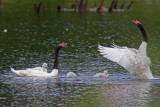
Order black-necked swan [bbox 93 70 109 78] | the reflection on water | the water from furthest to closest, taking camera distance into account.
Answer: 1. black-necked swan [bbox 93 70 109 78]
2. the water
3. the reflection on water

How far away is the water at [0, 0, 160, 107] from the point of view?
588 inches

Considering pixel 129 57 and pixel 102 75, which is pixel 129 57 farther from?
pixel 102 75

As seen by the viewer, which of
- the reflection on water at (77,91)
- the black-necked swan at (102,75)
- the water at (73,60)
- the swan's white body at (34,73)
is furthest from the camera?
the swan's white body at (34,73)

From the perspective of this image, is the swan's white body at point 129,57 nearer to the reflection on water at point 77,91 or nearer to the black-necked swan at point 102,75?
the reflection on water at point 77,91

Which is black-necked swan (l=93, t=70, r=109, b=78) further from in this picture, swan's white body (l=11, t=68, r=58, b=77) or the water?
swan's white body (l=11, t=68, r=58, b=77)

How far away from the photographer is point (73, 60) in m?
22.3

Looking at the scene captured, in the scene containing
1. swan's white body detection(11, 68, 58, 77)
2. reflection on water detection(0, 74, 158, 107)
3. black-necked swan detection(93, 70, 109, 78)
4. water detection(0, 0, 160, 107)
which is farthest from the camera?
swan's white body detection(11, 68, 58, 77)

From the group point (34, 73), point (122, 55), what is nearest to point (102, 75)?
point (122, 55)

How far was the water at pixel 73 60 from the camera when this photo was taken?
49.0 feet

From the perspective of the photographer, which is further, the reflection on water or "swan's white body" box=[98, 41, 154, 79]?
"swan's white body" box=[98, 41, 154, 79]

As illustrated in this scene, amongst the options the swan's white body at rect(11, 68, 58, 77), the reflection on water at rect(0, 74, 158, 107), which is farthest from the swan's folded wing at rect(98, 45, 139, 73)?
the swan's white body at rect(11, 68, 58, 77)

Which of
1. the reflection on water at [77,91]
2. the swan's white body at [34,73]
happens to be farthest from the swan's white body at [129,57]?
the swan's white body at [34,73]

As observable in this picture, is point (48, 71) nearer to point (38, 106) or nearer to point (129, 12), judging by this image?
point (38, 106)

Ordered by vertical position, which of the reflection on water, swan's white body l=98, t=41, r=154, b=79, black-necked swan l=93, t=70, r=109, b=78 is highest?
swan's white body l=98, t=41, r=154, b=79
